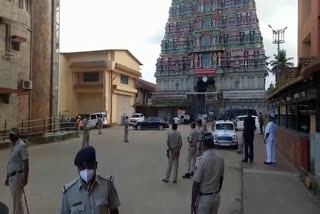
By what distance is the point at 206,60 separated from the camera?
81.7 m

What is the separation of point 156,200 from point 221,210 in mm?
1584

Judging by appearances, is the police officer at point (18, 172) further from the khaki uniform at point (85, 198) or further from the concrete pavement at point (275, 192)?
the concrete pavement at point (275, 192)

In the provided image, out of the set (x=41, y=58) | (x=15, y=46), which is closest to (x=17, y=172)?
(x=15, y=46)

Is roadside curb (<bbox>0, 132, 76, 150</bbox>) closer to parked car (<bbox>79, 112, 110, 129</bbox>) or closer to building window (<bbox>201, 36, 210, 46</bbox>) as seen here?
parked car (<bbox>79, 112, 110, 129</bbox>)

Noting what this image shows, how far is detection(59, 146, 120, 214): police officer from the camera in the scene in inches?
134

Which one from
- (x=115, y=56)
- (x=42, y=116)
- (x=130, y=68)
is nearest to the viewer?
(x=42, y=116)

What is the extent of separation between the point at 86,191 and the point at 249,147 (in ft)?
44.7

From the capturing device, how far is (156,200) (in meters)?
9.57

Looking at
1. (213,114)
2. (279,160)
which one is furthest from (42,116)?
(213,114)

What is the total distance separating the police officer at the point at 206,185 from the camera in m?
5.53

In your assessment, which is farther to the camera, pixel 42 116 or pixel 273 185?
pixel 42 116

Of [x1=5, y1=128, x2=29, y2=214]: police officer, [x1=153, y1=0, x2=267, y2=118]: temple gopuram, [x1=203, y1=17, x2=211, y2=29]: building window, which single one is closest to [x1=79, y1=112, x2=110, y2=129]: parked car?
[x1=153, y1=0, x2=267, y2=118]: temple gopuram

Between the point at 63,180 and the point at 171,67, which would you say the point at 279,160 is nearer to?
the point at 63,180

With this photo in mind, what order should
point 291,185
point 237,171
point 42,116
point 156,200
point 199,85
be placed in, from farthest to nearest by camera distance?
point 199,85 → point 42,116 → point 237,171 → point 291,185 → point 156,200
